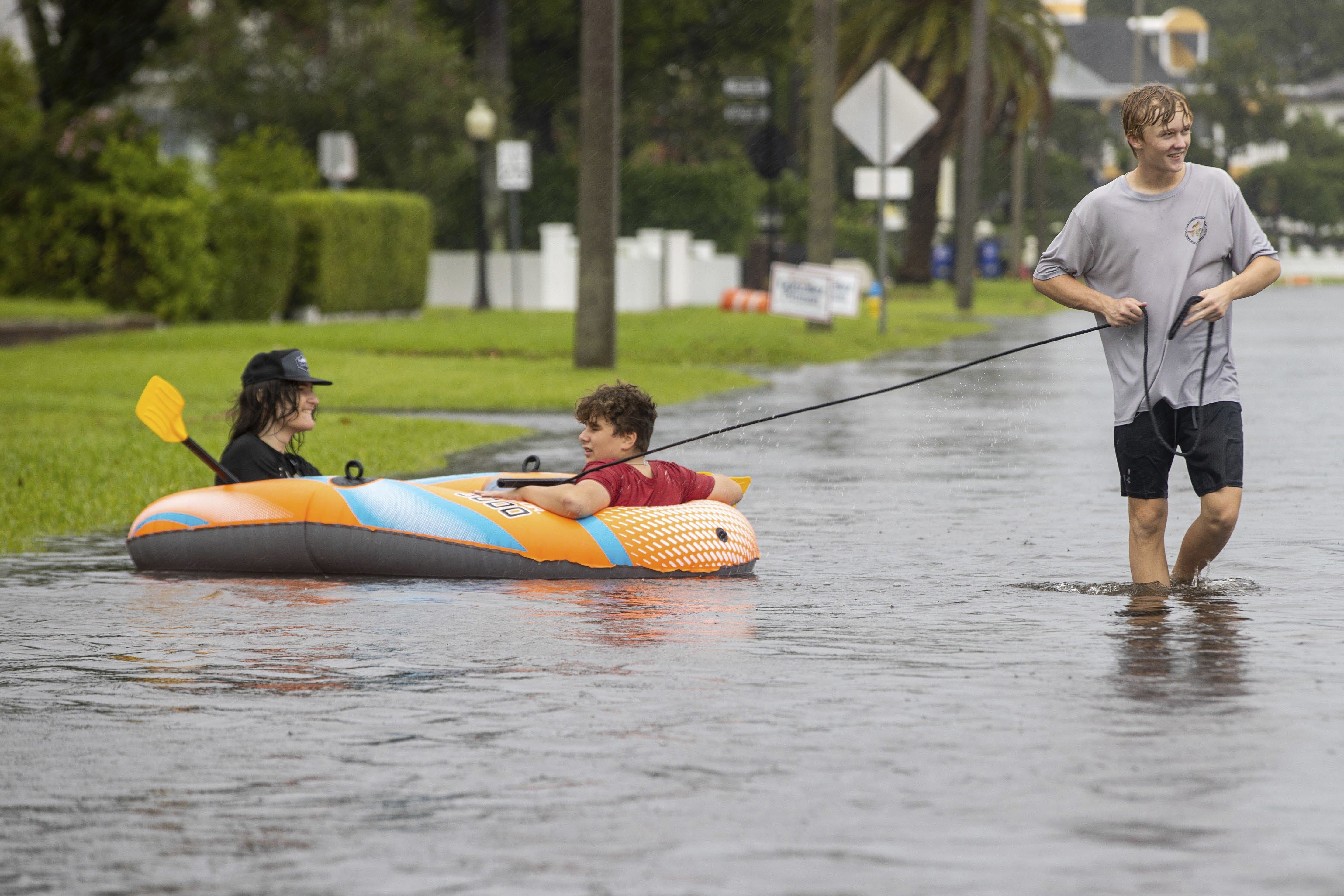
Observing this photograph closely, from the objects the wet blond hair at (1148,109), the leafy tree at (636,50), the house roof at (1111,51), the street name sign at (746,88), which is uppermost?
the house roof at (1111,51)

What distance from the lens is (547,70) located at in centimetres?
5219

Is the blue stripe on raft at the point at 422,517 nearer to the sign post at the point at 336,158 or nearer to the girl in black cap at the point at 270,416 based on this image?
the girl in black cap at the point at 270,416

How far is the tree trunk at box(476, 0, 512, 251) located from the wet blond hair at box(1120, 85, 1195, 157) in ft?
123

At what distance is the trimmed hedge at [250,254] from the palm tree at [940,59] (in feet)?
90.0

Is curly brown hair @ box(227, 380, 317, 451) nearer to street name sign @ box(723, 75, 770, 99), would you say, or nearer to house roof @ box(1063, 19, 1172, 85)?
street name sign @ box(723, 75, 770, 99)

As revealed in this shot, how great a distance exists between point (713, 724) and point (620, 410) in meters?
3.38

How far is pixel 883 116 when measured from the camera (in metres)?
33.0

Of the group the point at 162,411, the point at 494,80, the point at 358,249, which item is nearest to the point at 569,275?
the point at 494,80

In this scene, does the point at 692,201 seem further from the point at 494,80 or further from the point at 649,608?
the point at 649,608

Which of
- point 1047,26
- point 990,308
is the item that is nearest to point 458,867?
point 990,308

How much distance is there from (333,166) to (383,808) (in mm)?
32231

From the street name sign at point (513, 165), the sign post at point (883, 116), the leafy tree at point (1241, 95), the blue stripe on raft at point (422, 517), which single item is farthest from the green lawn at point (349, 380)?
the leafy tree at point (1241, 95)

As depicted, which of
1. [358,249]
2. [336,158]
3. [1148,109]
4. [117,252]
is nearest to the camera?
[1148,109]

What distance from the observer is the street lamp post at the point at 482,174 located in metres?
41.6
